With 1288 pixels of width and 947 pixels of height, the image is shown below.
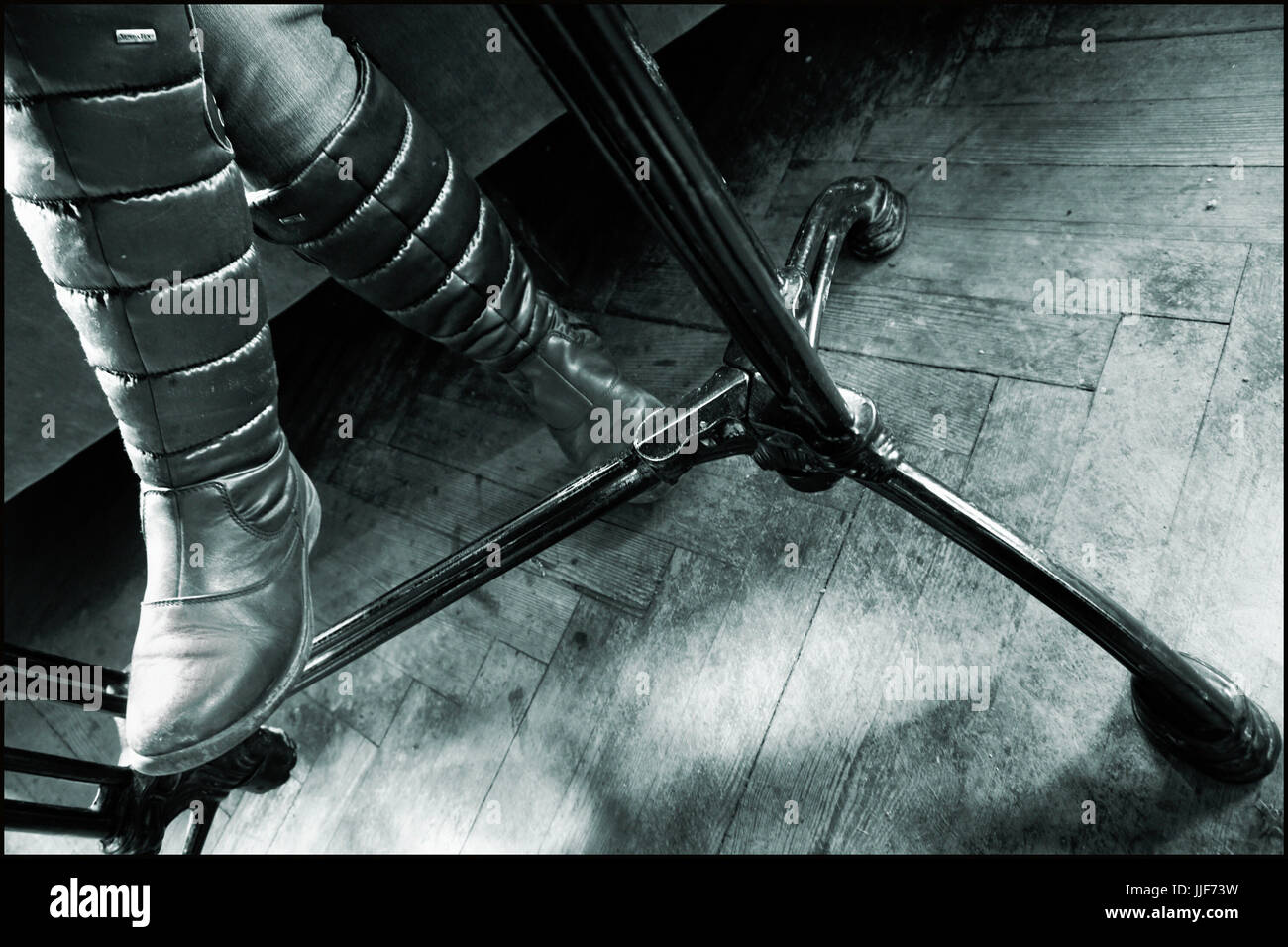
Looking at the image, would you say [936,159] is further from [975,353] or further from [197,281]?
[197,281]

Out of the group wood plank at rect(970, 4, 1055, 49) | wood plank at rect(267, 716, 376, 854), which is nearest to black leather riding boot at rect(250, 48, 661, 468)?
wood plank at rect(267, 716, 376, 854)

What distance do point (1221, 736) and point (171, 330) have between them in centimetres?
85

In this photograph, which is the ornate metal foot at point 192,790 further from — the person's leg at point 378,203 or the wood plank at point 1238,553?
the wood plank at point 1238,553

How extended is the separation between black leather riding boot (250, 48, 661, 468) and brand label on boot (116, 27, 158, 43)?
0.20 m

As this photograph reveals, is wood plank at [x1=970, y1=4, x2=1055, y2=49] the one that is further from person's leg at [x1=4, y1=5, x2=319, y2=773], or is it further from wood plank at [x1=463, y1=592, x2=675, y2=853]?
person's leg at [x1=4, y1=5, x2=319, y2=773]

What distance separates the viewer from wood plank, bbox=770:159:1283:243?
90 cm

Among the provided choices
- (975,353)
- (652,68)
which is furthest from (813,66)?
(652,68)

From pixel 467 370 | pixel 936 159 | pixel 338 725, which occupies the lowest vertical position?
pixel 338 725

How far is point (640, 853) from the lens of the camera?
2.77 ft

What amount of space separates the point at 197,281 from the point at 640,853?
0.63 metres

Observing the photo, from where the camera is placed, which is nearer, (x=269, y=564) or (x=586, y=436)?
(x=269, y=564)

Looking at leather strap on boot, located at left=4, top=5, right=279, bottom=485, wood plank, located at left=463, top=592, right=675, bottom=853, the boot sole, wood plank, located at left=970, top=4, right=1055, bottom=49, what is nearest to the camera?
leather strap on boot, located at left=4, top=5, right=279, bottom=485

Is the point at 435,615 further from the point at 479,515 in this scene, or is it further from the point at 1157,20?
the point at 1157,20

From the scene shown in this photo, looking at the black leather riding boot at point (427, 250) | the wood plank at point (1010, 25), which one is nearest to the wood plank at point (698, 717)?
the black leather riding boot at point (427, 250)
